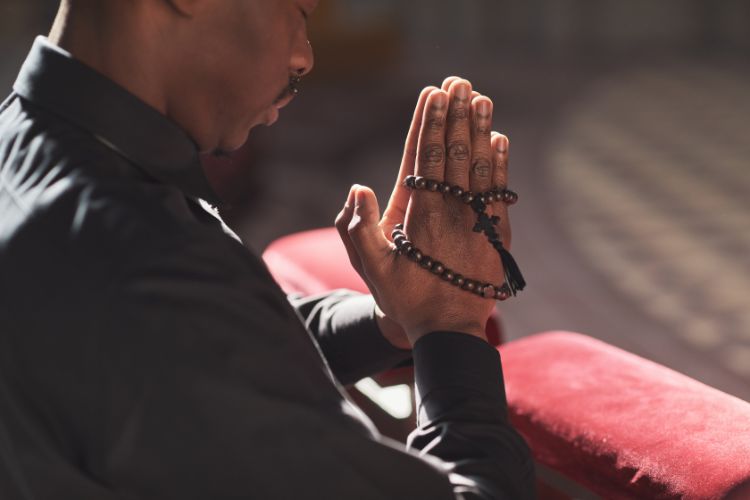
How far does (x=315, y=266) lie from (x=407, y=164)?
65 cm

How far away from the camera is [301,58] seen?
2.71 ft

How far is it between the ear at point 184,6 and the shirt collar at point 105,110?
0.25 feet

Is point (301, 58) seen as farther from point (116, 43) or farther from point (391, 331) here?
point (391, 331)

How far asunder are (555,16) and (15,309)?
736 centimetres

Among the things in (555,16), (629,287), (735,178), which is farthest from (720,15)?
(629,287)

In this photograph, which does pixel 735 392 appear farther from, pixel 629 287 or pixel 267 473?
pixel 267 473

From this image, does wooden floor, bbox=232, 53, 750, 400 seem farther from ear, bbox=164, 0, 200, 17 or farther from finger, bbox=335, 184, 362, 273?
ear, bbox=164, 0, 200, 17

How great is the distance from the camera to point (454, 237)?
35.4 inches

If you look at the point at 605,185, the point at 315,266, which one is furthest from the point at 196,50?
the point at 605,185

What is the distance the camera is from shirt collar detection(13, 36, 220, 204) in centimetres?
75

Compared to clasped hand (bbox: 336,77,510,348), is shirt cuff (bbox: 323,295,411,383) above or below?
below

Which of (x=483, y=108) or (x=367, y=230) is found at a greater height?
(x=483, y=108)

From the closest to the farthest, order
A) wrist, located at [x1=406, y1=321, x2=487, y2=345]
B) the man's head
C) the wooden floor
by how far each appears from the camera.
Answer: the man's head, wrist, located at [x1=406, y1=321, x2=487, y2=345], the wooden floor

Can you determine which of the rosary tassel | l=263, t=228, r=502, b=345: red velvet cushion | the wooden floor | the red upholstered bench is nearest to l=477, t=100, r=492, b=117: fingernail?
the rosary tassel
